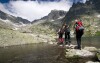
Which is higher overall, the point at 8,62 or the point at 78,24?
the point at 78,24

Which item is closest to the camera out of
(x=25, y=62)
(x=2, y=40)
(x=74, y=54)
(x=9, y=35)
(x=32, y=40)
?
(x=25, y=62)

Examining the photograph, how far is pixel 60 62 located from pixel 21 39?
58.0 m

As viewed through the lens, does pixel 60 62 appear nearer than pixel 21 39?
Yes

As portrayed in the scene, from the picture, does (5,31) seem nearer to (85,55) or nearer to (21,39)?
(21,39)

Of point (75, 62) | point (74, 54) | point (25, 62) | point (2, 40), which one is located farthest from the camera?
point (2, 40)

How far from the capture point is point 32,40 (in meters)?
85.0

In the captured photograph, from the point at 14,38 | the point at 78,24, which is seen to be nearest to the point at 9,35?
the point at 14,38

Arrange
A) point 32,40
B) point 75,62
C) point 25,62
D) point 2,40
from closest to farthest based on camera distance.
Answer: point 75,62, point 25,62, point 2,40, point 32,40

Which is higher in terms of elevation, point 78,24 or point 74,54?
point 78,24

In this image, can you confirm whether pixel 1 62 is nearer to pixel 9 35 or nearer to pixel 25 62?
pixel 25 62

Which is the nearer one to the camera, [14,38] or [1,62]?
[1,62]

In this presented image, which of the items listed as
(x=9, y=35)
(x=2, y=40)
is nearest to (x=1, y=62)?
(x=2, y=40)

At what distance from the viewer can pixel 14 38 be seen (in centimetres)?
7525

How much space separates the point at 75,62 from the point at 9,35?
56.5 meters
